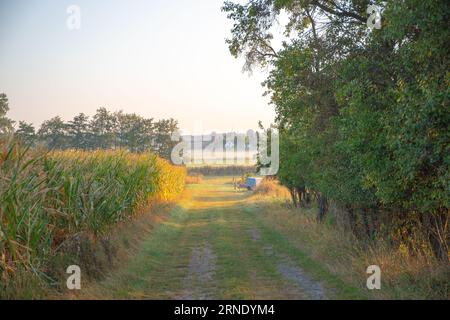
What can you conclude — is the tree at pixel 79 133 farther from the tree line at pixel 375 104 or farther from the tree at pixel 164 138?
the tree line at pixel 375 104

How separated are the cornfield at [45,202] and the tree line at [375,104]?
6.30m

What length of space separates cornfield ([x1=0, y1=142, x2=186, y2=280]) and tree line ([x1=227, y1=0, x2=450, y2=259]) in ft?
20.7

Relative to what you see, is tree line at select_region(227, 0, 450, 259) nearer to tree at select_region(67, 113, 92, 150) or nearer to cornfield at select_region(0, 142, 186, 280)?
cornfield at select_region(0, 142, 186, 280)

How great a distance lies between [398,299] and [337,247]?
445 cm

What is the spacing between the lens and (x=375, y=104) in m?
9.33

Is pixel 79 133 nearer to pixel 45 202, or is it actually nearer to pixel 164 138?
pixel 164 138

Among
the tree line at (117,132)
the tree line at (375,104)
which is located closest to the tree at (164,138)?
the tree line at (117,132)

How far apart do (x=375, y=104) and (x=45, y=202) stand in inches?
290

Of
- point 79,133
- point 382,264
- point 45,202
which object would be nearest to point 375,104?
point 382,264

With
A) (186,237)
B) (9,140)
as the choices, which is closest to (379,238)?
(186,237)

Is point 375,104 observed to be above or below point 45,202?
above

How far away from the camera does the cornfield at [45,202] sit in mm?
8039

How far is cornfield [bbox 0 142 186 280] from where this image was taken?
8039 mm
